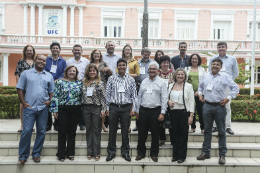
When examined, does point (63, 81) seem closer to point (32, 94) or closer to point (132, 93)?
point (32, 94)

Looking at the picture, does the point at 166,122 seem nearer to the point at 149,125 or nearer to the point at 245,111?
the point at 149,125

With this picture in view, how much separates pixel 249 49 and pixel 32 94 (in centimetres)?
1668

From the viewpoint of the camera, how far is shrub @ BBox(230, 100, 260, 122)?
6.91 meters

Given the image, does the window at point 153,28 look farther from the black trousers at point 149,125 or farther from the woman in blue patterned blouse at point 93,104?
the black trousers at point 149,125

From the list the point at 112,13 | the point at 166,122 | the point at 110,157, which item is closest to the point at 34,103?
the point at 110,157

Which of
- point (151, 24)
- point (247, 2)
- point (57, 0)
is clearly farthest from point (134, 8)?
point (247, 2)

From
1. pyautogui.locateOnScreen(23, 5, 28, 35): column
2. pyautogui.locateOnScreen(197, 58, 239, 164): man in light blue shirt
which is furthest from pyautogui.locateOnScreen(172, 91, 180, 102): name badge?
pyautogui.locateOnScreen(23, 5, 28, 35): column

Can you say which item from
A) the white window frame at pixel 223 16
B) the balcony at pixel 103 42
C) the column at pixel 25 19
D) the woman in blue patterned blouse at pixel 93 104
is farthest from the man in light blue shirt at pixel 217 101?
the column at pixel 25 19

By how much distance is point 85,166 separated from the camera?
417 cm

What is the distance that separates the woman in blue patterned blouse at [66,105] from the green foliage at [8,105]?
11.6 ft

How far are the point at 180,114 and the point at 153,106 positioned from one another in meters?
0.56

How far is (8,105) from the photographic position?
273 inches

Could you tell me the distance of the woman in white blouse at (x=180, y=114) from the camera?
4.18 metres

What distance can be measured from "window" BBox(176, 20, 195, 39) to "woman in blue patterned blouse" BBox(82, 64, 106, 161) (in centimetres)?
1523
